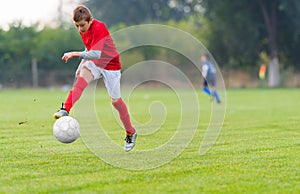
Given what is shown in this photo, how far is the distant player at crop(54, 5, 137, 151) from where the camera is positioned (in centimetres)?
762

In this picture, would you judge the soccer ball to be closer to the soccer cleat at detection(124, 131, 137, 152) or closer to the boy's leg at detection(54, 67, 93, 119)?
the boy's leg at detection(54, 67, 93, 119)

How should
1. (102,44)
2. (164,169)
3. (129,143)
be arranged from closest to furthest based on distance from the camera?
(164,169), (102,44), (129,143)

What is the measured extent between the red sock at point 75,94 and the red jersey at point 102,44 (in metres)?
0.39

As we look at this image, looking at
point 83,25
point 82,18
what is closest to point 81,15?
Result: point 82,18

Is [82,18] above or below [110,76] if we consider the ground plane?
above

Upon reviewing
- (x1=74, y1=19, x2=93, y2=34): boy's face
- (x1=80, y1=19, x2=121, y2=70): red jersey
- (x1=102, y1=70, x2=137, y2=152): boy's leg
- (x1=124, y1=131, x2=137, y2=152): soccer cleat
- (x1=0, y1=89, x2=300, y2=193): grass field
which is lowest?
(x1=0, y1=89, x2=300, y2=193): grass field

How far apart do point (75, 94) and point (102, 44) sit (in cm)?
78

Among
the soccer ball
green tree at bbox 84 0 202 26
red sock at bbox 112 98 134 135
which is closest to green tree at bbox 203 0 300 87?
green tree at bbox 84 0 202 26

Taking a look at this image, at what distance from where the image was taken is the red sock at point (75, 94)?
7586mm

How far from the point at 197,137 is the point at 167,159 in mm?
2971

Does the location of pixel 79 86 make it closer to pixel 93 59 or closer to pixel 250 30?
pixel 93 59

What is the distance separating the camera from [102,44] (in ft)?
25.7

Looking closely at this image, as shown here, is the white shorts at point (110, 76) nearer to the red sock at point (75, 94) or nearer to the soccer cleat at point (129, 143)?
the red sock at point (75, 94)

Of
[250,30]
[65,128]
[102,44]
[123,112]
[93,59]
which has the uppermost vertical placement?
[250,30]
